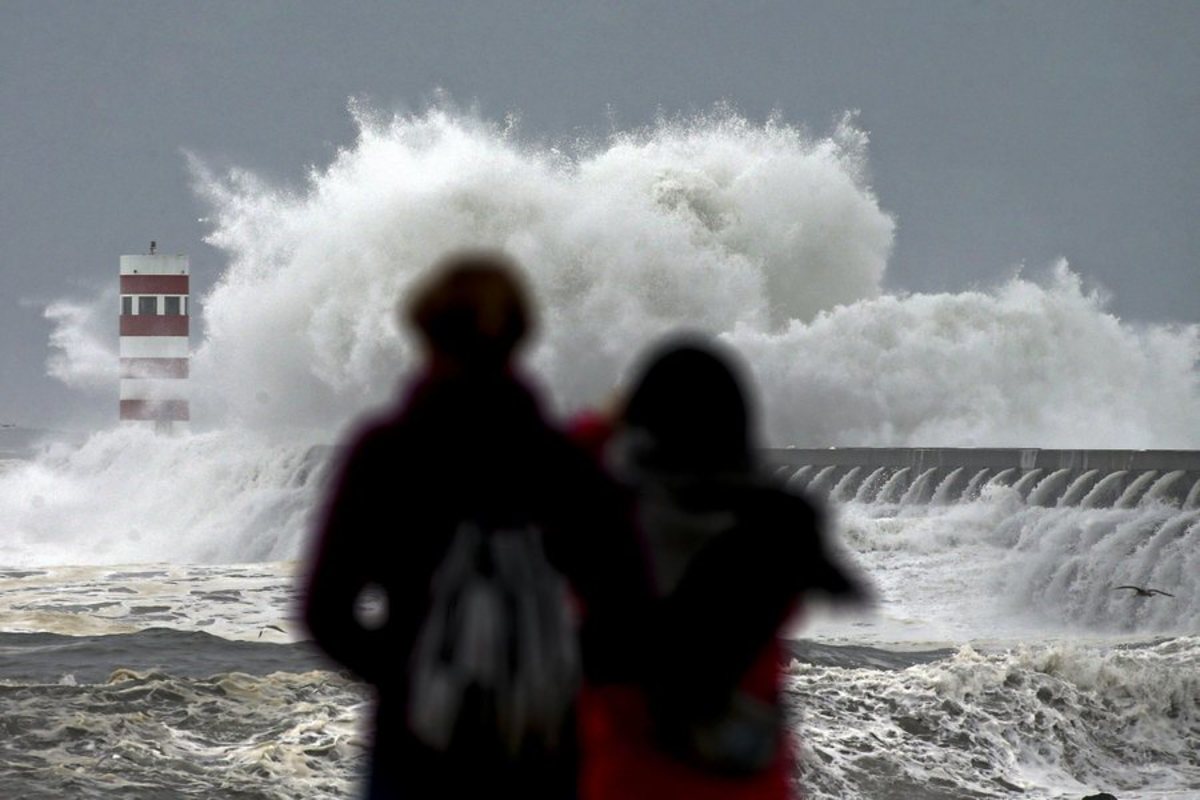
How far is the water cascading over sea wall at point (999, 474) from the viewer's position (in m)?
13.3

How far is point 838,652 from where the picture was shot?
10.2 meters

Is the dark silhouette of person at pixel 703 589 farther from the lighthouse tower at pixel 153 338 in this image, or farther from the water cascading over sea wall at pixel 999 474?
the lighthouse tower at pixel 153 338

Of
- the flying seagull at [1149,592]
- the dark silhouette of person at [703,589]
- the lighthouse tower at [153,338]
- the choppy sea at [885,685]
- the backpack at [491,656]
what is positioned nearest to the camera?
the backpack at [491,656]

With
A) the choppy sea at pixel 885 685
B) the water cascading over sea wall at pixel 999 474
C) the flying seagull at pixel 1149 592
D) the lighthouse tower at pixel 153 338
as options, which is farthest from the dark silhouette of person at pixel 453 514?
the lighthouse tower at pixel 153 338

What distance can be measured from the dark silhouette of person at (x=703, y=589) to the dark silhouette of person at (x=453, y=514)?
75mm

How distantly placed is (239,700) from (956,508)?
27.8 feet

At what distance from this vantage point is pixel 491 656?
136 centimetres

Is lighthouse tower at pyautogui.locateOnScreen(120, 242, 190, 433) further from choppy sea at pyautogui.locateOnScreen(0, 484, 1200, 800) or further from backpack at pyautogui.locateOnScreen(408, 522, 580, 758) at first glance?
backpack at pyautogui.locateOnScreen(408, 522, 580, 758)

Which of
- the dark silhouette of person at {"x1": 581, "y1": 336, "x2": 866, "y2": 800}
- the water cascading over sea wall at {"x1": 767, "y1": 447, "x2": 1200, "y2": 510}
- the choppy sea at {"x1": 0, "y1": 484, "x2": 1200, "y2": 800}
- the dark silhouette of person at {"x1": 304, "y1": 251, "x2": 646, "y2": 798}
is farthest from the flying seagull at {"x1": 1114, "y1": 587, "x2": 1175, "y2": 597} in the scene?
the dark silhouette of person at {"x1": 304, "y1": 251, "x2": 646, "y2": 798}

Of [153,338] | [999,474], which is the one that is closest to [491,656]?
[999,474]

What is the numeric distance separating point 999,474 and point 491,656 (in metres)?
14.2

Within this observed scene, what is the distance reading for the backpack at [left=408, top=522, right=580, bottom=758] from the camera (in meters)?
1.36

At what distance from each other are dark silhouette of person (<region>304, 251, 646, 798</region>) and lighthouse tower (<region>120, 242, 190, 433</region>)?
21684mm

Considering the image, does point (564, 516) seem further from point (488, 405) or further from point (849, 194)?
point (849, 194)
